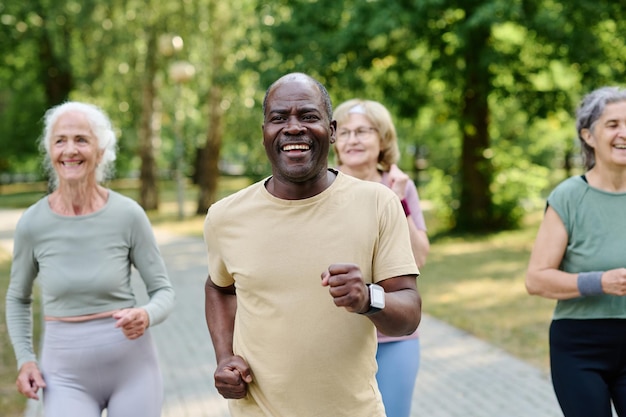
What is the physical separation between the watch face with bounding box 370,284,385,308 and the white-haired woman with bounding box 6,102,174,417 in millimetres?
1529

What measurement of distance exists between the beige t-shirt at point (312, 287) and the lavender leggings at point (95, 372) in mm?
1139

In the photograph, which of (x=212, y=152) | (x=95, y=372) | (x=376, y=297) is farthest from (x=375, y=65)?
(x=376, y=297)

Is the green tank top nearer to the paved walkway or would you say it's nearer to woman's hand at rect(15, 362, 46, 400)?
woman's hand at rect(15, 362, 46, 400)

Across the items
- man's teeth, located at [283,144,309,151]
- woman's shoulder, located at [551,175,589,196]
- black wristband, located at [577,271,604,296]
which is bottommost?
black wristband, located at [577,271,604,296]

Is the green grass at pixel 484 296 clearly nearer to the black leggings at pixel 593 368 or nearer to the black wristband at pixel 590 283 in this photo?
the black leggings at pixel 593 368

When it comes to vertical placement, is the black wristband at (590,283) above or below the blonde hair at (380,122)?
below

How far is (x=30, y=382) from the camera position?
319cm

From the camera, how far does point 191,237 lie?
1994 cm

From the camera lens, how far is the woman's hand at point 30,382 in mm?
3164

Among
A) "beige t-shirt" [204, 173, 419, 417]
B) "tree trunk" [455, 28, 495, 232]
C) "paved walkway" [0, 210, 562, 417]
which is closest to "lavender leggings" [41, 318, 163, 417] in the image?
"beige t-shirt" [204, 173, 419, 417]

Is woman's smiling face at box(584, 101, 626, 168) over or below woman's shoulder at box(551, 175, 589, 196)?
over

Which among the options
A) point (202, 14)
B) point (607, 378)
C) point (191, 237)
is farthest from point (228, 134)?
point (607, 378)

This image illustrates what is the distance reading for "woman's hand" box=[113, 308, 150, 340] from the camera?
3178 mm

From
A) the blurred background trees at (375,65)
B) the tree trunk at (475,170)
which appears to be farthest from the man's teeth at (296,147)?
the tree trunk at (475,170)
